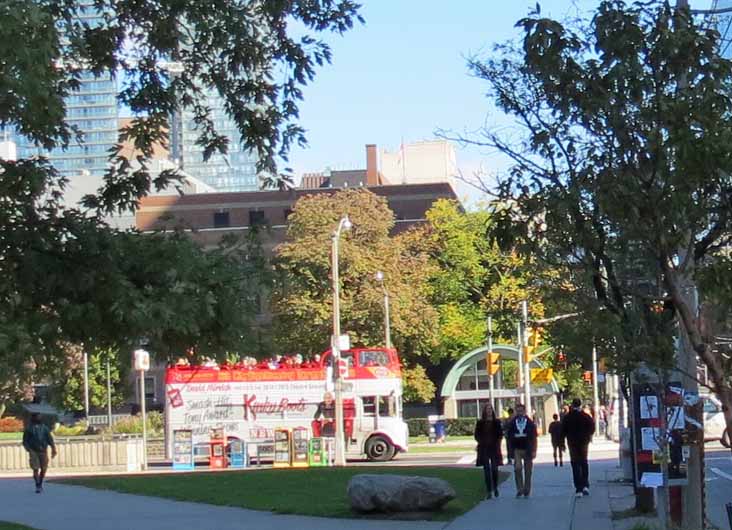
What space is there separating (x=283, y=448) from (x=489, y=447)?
16274 millimetres

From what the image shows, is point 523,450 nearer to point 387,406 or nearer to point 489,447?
point 489,447

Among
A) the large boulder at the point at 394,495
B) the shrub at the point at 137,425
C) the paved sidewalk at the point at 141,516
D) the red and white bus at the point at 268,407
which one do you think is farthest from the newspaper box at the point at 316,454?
the large boulder at the point at 394,495

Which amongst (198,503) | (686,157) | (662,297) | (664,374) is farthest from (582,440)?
(686,157)

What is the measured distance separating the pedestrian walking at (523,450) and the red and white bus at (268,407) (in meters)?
17.8

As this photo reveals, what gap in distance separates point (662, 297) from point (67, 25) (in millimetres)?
5318

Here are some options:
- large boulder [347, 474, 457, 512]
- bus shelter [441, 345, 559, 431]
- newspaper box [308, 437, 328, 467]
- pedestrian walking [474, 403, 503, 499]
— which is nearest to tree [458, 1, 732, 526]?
large boulder [347, 474, 457, 512]

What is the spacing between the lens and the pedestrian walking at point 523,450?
22.0m

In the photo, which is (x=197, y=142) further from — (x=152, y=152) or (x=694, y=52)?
(x=694, y=52)

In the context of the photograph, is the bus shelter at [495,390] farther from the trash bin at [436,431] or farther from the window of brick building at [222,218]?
the window of brick building at [222,218]

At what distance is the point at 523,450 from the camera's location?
2219 centimetres

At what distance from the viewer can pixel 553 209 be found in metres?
9.97

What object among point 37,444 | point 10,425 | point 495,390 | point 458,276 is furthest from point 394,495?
point 10,425

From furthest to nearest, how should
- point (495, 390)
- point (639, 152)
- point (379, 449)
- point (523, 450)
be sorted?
point (495, 390) → point (379, 449) → point (523, 450) → point (639, 152)

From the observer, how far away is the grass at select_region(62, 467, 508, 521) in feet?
64.8
